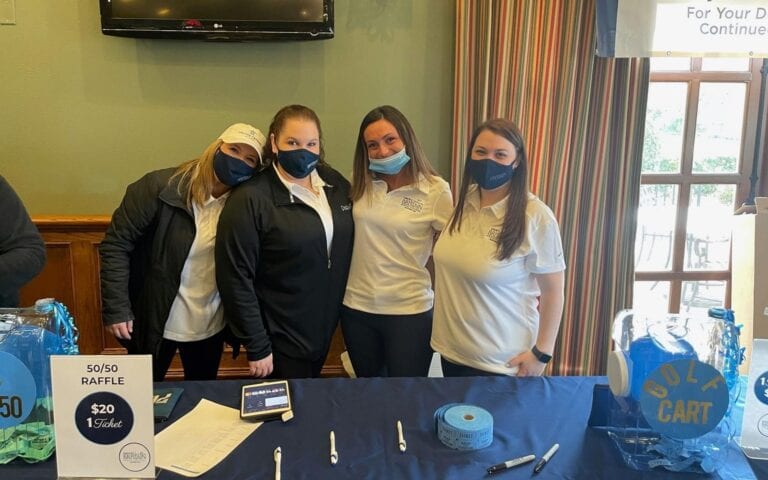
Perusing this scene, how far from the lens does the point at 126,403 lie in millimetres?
1087

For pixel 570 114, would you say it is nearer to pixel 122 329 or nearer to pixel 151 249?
pixel 151 249

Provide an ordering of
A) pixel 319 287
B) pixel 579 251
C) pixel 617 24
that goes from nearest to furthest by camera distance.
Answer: pixel 319 287, pixel 617 24, pixel 579 251

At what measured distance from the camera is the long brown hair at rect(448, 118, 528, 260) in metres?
1.63

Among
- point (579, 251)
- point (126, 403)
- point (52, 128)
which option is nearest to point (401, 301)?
point (126, 403)

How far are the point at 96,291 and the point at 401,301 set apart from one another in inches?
60.6

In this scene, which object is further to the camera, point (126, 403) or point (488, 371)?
point (488, 371)

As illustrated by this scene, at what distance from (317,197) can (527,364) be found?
819 millimetres

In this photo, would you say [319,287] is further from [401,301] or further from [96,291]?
[96,291]

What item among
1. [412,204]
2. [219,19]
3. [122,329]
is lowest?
[122,329]

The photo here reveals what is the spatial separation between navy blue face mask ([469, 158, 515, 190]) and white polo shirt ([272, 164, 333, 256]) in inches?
19.6

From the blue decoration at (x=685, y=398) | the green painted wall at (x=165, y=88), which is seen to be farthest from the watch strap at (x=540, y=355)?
the green painted wall at (x=165, y=88)

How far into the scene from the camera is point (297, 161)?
1835mm

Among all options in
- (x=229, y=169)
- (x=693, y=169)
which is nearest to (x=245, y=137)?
(x=229, y=169)

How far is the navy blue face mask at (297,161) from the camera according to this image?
183 centimetres
